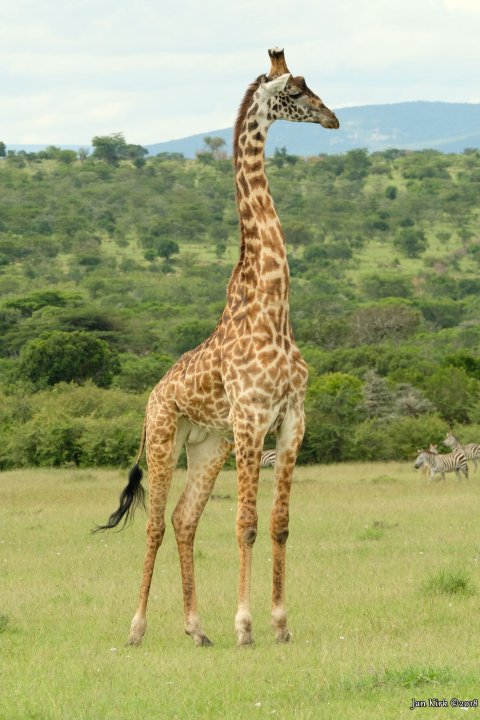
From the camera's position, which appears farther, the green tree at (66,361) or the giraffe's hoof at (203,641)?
the green tree at (66,361)

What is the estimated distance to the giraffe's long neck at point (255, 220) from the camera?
846 centimetres

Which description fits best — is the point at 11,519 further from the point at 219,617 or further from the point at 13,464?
the point at 13,464

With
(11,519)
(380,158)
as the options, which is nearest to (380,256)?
(380,158)

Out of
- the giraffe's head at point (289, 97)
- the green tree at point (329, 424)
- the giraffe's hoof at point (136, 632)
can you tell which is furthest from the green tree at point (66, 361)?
the giraffe's head at point (289, 97)

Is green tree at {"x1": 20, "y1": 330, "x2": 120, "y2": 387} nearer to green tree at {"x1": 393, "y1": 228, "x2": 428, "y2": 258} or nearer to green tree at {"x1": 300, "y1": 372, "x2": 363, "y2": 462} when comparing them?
green tree at {"x1": 300, "y1": 372, "x2": 363, "y2": 462}

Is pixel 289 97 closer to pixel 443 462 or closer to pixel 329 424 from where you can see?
pixel 443 462

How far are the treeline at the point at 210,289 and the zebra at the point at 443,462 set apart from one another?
24.7ft

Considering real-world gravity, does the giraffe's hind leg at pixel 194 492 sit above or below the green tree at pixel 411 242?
above

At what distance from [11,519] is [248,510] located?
10995 millimetres

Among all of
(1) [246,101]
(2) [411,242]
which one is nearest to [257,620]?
(1) [246,101]

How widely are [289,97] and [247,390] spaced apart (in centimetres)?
204

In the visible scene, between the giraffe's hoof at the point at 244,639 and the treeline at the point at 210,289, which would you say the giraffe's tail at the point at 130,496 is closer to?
the giraffe's hoof at the point at 244,639

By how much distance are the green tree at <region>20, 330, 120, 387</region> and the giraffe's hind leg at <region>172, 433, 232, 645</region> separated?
33.4 m

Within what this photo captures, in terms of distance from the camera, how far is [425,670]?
262 inches
